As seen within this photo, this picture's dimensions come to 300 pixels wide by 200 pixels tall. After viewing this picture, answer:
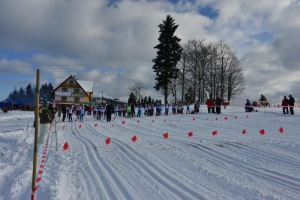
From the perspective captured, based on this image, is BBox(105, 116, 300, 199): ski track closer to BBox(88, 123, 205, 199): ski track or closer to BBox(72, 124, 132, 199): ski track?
BBox(88, 123, 205, 199): ski track

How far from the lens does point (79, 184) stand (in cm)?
569

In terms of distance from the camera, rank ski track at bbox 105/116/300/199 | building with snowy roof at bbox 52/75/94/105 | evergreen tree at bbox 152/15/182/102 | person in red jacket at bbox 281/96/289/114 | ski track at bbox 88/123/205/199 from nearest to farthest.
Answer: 1. ski track at bbox 88/123/205/199
2. ski track at bbox 105/116/300/199
3. person in red jacket at bbox 281/96/289/114
4. evergreen tree at bbox 152/15/182/102
5. building with snowy roof at bbox 52/75/94/105

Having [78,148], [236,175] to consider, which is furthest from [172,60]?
[236,175]

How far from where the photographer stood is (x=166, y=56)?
37469 millimetres

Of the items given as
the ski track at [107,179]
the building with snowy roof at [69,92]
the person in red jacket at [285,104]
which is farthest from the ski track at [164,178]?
the building with snowy roof at [69,92]

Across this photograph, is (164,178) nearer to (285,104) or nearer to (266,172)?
(266,172)

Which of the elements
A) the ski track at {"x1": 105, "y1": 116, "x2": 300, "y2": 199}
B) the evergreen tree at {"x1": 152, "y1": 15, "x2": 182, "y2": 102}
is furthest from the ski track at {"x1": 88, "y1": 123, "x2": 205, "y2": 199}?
the evergreen tree at {"x1": 152, "y1": 15, "x2": 182, "y2": 102}

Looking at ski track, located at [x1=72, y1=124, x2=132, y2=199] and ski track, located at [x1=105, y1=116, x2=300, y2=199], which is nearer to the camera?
ski track, located at [x1=72, y1=124, x2=132, y2=199]

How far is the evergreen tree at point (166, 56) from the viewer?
3725 centimetres

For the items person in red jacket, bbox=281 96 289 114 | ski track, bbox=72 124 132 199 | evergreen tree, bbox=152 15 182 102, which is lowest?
ski track, bbox=72 124 132 199

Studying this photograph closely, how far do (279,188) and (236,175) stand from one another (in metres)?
1.09

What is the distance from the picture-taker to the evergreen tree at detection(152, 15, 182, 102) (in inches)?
1467

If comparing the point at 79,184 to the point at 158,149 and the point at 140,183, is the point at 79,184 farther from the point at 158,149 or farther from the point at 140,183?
the point at 158,149

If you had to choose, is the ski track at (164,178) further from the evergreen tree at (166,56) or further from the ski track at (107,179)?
the evergreen tree at (166,56)
